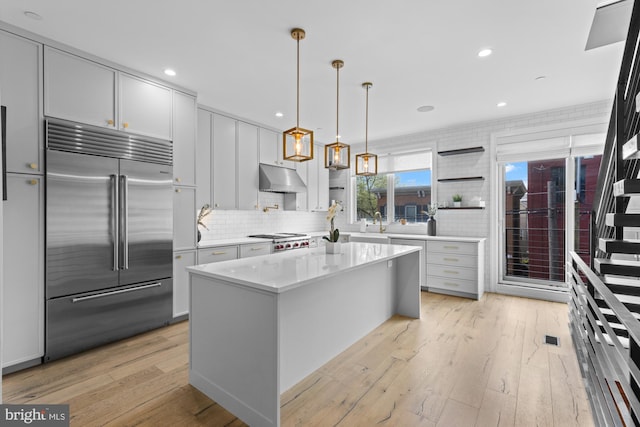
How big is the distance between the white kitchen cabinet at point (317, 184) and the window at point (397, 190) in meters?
0.67

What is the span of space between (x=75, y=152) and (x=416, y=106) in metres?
3.83

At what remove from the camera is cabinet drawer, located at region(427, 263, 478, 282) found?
4.69m

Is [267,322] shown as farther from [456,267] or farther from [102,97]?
[456,267]

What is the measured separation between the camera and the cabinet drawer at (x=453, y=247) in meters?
4.70

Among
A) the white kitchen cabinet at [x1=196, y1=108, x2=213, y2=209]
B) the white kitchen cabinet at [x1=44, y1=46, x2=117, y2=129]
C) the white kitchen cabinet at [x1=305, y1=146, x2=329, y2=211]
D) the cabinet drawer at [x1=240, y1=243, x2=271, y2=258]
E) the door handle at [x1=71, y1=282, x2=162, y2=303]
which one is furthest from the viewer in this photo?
the white kitchen cabinet at [x1=305, y1=146, x2=329, y2=211]

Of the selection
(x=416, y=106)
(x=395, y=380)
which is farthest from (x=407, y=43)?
(x=395, y=380)

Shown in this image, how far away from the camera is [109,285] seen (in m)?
3.11

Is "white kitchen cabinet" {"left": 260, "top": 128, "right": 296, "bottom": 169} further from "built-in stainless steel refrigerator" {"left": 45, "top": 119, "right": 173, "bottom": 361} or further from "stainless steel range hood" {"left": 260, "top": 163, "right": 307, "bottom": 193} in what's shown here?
"built-in stainless steel refrigerator" {"left": 45, "top": 119, "right": 173, "bottom": 361}

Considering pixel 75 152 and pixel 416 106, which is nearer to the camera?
pixel 75 152

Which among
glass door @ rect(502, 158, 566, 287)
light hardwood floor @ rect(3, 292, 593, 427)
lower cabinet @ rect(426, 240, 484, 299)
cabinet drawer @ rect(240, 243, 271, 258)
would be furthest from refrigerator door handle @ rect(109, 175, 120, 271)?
glass door @ rect(502, 158, 566, 287)

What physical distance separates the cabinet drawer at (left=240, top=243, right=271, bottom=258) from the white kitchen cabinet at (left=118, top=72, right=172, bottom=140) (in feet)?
5.42

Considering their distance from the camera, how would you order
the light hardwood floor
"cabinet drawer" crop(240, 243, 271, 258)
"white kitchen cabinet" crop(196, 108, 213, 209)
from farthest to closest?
"cabinet drawer" crop(240, 243, 271, 258) → "white kitchen cabinet" crop(196, 108, 213, 209) → the light hardwood floor

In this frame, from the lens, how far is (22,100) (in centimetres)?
262

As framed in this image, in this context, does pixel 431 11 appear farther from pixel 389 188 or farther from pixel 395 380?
pixel 389 188
